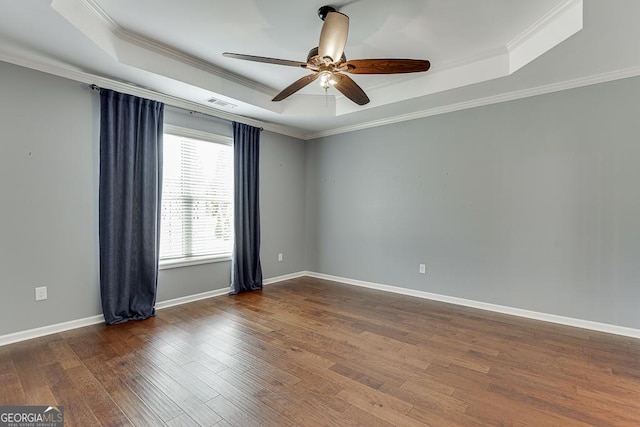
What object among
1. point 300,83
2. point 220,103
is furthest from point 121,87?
point 300,83

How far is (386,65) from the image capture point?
238 cm

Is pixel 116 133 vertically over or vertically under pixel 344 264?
over

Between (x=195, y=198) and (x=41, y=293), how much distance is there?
185 centimetres

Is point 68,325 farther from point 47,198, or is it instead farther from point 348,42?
point 348,42

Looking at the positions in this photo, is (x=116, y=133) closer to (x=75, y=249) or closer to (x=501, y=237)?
(x=75, y=249)

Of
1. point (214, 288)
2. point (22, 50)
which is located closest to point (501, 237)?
point (214, 288)

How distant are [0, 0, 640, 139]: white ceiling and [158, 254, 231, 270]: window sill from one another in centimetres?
204

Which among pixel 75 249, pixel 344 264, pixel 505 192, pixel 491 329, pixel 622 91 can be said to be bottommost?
pixel 491 329

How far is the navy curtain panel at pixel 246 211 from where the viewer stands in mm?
4465

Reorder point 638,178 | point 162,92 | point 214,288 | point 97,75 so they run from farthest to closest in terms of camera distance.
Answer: point 214,288 → point 162,92 → point 97,75 → point 638,178

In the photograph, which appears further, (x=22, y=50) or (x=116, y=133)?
(x=116, y=133)

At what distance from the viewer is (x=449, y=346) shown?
2703mm

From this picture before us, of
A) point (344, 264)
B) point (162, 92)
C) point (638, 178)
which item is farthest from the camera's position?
point (344, 264)

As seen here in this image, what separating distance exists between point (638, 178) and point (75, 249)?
5.64 metres
